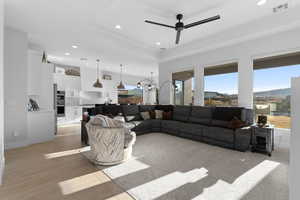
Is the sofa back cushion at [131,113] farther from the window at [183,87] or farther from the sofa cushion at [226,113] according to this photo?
the sofa cushion at [226,113]

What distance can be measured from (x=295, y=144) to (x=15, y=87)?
523cm

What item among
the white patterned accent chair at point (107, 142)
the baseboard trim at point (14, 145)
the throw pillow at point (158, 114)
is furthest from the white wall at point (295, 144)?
the baseboard trim at point (14, 145)

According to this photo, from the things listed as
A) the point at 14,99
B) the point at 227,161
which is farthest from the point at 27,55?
the point at 227,161

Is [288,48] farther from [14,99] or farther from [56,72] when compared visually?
[56,72]

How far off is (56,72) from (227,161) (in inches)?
313

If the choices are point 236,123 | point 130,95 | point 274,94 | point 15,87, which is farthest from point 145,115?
point 130,95

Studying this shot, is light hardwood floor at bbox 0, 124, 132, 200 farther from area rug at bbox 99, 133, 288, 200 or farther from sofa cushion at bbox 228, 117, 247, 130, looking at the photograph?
sofa cushion at bbox 228, 117, 247, 130

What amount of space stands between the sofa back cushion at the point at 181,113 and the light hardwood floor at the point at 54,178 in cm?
355

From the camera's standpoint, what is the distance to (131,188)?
208cm

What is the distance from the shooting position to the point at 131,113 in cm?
553

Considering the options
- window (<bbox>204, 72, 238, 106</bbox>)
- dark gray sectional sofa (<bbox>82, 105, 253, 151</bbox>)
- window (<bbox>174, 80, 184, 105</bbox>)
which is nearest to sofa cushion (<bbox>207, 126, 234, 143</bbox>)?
dark gray sectional sofa (<bbox>82, 105, 253, 151</bbox>)

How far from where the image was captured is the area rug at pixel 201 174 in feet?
6.48

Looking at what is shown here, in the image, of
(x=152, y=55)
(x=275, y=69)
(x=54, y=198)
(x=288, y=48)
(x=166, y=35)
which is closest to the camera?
(x=54, y=198)

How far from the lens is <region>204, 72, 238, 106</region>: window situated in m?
4.76
